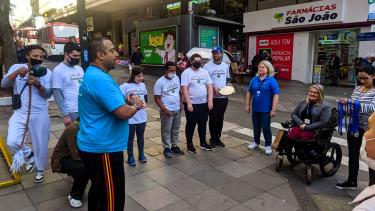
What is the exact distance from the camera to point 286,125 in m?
4.99

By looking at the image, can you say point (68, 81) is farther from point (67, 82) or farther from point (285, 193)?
point (285, 193)

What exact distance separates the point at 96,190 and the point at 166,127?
2.82m

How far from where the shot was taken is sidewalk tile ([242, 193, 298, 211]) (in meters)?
3.80

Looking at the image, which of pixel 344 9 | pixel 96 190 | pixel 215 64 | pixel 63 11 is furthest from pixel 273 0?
pixel 63 11

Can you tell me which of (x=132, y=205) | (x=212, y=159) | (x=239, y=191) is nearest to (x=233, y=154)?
(x=212, y=159)

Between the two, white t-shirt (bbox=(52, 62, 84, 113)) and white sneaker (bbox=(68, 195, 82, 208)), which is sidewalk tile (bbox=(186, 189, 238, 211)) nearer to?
white sneaker (bbox=(68, 195, 82, 208))

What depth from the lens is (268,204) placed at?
12.8 feet

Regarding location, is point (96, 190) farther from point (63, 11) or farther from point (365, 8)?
point (63, 11)

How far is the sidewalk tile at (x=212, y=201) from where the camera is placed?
380 centimetres

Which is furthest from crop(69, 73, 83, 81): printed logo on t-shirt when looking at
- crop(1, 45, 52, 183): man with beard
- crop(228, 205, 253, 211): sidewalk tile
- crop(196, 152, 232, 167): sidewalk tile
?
crop(228, 205, 253, 211): sidewalk tile

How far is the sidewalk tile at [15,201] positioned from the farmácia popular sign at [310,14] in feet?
45.2

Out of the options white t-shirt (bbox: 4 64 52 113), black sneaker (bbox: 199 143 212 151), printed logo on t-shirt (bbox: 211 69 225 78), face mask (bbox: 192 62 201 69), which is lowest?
black sneaker (bbox: 199 143 212 151)

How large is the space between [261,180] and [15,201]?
3183mm

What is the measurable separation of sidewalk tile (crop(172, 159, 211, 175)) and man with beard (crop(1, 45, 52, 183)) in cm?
196
